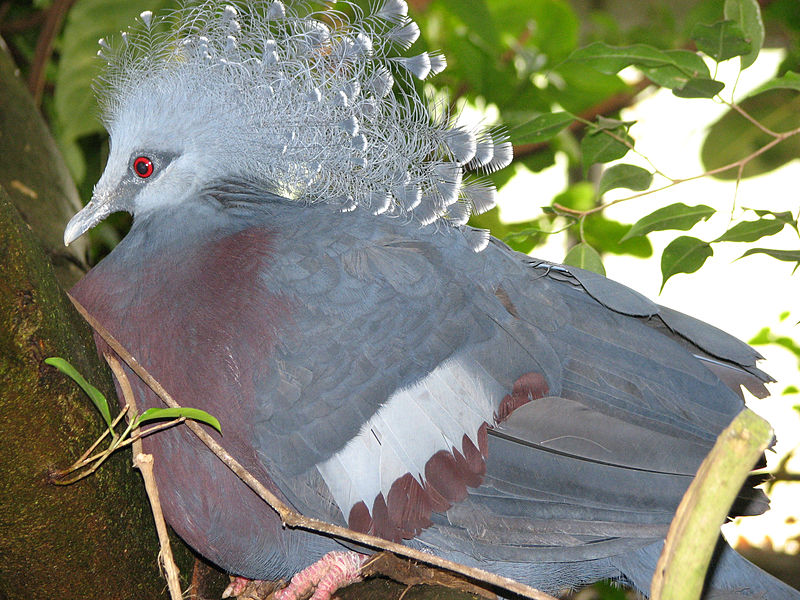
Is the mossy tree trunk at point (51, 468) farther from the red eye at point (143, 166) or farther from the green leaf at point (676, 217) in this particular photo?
the green leaf at point (676, 217)

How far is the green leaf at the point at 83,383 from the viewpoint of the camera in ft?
2.45

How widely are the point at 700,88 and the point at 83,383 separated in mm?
960

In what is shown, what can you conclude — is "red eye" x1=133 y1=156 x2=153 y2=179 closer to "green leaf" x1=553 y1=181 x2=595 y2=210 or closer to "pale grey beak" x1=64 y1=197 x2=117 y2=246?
"pale grey beak" x1=64 y1=197 x2=117 y2=246

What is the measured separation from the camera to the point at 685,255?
1167 mm

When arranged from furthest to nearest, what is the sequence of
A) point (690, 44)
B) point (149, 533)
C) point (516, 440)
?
point (690, 44), point (516, 440), point (149, 533)

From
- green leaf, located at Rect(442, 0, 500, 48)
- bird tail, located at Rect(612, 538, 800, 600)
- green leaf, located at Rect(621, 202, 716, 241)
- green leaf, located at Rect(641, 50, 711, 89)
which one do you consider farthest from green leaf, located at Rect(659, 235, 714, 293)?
green leaf, located at Rect(442, 0, 500, 48)

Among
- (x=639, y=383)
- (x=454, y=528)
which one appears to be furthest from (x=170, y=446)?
(x=639, y=383)

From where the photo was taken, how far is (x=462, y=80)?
6.93 ft

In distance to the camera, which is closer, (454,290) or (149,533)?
(149,533)

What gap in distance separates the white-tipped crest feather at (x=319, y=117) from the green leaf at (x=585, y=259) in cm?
23

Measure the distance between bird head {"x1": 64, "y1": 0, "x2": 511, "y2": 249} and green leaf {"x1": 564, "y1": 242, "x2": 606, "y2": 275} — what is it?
9.1 inches

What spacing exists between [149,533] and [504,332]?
0.55 metres

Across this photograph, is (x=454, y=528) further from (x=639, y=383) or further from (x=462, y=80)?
(x=462, y=80)

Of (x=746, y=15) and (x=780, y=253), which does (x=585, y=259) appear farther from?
(x=746, y=15)
